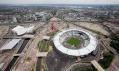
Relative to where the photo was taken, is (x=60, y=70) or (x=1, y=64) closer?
(x=60, y=70)

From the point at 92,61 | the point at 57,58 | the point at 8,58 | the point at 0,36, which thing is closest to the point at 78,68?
the point at 92,61

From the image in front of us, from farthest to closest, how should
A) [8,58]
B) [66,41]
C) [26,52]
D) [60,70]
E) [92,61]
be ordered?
[66,41] < [26,52] < [8,58] < [92,61] < [60,70]

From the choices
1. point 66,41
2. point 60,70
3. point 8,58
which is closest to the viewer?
point 60,70

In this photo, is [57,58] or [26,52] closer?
[57,58]

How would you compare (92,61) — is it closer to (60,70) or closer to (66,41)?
(60,70)

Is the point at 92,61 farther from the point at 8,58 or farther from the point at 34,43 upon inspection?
the point at 8,58

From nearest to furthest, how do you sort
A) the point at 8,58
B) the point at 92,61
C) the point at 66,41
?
the point at 92,61
the point at 8,58
the point at 66,41

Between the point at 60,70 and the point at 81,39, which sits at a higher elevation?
the point at 81,39

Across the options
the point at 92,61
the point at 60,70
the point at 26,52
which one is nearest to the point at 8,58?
the point at 26,52

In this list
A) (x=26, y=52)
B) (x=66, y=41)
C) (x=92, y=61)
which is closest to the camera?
(x=92, y=61)
